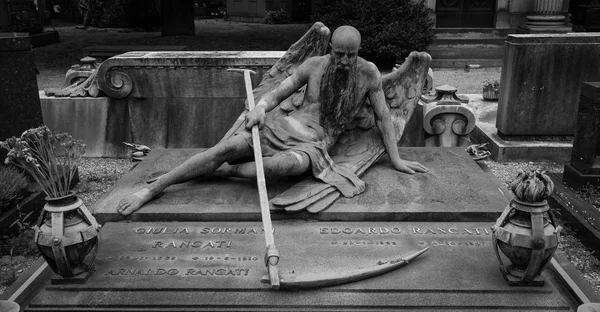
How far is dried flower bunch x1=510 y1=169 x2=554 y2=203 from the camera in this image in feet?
11.2

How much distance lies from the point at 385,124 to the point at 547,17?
50.4 feet

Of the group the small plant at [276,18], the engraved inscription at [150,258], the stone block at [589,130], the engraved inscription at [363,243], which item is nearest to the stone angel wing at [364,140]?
the engraved inscription at [363,243]

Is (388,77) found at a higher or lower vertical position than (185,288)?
higher

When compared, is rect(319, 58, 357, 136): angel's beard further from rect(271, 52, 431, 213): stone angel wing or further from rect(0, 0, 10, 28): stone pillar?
rect(0, 0, 10, 28): stone pillar

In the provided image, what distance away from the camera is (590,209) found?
5.81m

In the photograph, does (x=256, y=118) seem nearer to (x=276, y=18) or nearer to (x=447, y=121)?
(x=447, y=121)

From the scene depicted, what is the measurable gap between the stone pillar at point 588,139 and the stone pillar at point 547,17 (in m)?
12.4

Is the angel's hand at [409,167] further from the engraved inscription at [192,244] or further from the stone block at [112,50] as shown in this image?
the stone block at [112,50]

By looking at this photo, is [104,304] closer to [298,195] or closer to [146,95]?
[298,195]

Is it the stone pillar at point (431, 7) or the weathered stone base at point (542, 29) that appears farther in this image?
the stone pillar at point (431, 7)

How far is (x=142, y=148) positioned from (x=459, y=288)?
157 inches

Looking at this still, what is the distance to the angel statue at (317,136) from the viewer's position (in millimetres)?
4512

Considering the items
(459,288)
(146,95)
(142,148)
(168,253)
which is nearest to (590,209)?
(459,288)

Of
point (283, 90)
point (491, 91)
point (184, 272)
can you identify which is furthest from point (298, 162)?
point (491, 91)
